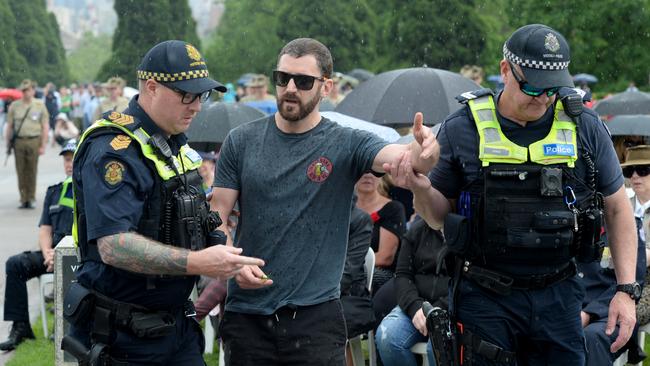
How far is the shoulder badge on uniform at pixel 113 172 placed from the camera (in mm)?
4078

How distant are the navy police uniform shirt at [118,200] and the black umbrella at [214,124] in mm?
6003

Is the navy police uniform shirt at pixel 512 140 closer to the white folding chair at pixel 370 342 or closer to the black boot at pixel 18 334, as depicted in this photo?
the white folding chair at pixel 370 342

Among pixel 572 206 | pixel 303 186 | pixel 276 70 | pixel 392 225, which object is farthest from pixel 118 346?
pixel 392 225

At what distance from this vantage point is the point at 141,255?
404cm

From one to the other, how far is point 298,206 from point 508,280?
0.90 m

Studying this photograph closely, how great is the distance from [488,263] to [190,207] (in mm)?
1236

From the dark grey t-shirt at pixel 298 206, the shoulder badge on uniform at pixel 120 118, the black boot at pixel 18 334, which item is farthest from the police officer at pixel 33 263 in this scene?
the shoulder badge on uniform at pixel 120 118

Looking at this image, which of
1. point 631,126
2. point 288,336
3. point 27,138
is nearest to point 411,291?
point 288,336

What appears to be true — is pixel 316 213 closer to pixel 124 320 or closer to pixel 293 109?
pixel 293 109

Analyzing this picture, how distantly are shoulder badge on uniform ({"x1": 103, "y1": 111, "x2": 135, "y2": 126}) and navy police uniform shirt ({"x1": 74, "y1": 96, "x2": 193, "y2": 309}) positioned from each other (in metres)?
0.05

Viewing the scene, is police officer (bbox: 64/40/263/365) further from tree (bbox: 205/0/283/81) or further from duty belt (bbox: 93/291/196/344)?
tree (bbox: 205/0/283/81)

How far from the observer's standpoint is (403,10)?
36.0 meters

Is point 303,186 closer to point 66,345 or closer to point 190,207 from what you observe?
point 190,207

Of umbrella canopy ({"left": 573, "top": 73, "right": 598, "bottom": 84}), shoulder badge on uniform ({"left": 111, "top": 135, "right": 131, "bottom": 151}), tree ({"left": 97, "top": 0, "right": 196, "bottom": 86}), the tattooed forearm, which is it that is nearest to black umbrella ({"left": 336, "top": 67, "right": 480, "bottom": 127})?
shoulder badge on uniform ({"left": 111, "top": 135, "right": 131, "bottom": 151})
